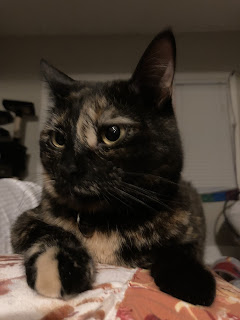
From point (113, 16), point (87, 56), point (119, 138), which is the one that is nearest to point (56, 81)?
point (119, 138)

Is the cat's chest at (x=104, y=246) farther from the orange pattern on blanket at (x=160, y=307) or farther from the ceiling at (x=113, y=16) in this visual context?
the ceiling at (x=113, y=16)

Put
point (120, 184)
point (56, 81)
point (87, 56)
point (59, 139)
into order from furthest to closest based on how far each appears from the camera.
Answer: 1. point (87, 56)
2. point (56, 81)
3. point (59, 139)
4. point (120, 184)

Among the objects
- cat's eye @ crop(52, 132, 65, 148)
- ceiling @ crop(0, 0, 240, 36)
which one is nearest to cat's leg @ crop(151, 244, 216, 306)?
cat's eye @ crop(52, 132, 65, 148)

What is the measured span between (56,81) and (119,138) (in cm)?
36

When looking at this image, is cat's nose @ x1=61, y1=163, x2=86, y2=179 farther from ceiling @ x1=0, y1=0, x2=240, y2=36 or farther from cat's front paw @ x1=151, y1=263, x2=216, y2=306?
ceiling @ x1=0, y1=0, x2=240, y2=36

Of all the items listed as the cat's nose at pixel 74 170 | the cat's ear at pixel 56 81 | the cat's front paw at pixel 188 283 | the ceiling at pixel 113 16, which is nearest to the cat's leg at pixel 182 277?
the cat's front paw at pixel 188 283

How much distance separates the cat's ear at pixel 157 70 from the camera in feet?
2.50

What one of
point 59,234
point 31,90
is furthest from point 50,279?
point 31,90

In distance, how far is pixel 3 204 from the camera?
105 cm

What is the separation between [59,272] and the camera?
0.53 meters

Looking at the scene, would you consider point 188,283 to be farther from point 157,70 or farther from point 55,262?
point 157,70

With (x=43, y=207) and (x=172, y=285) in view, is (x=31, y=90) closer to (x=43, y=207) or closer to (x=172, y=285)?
(x=43, y=207)

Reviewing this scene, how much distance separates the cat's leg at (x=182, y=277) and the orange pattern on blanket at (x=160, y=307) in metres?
0.02

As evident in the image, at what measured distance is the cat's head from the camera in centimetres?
A: 68
